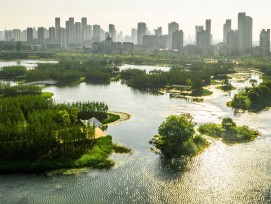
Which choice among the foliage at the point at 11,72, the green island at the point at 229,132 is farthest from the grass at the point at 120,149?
the foliage at the point at 11,72

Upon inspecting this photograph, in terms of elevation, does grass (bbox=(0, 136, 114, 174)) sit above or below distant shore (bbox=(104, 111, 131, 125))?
below

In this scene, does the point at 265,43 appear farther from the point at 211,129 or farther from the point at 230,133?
the point at 230,133

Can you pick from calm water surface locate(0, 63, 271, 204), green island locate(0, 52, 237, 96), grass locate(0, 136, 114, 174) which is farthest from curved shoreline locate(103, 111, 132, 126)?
green island locate(0, 52, 237, 96)

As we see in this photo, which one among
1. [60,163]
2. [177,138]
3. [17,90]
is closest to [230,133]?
[177,138]

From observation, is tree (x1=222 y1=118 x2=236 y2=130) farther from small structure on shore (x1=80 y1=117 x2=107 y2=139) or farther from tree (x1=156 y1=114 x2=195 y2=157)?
small structure on shore (x1=80 y1=117 x2=107 y2=139)

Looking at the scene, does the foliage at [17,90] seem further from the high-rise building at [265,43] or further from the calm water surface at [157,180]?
the high-rise building at [265,43]

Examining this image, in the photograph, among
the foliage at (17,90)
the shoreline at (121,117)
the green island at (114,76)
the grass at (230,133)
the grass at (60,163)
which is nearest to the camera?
the grass at (60,163)

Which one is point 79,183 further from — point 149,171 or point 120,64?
point 120,64
